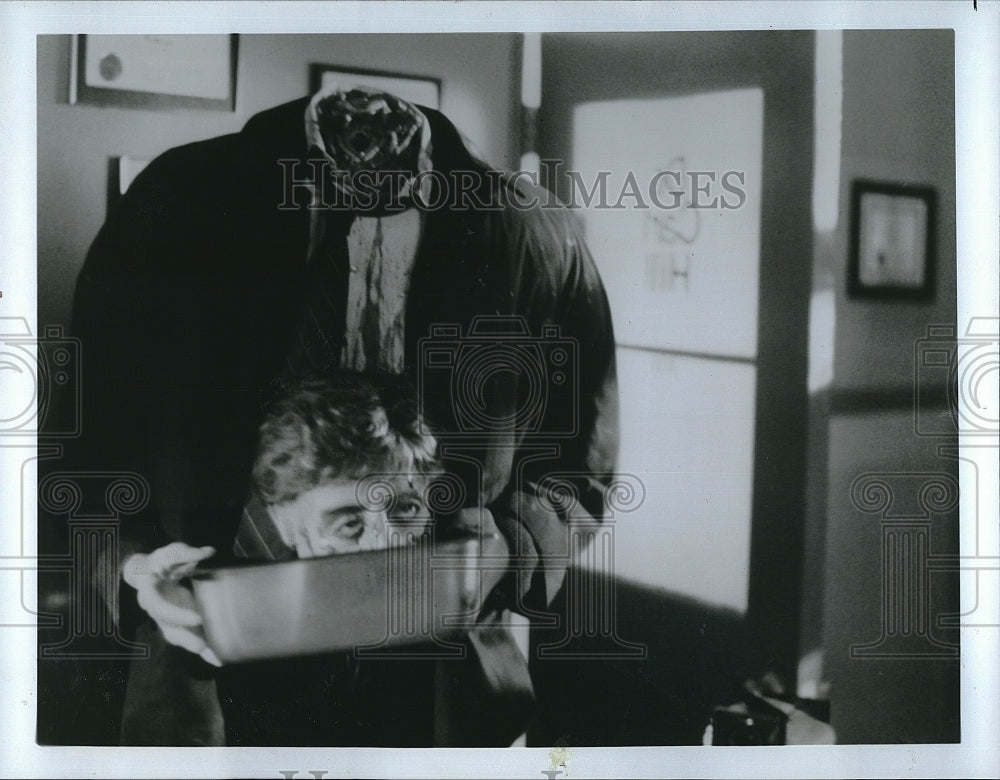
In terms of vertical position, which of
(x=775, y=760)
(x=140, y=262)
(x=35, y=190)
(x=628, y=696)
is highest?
(x=35, y=190)

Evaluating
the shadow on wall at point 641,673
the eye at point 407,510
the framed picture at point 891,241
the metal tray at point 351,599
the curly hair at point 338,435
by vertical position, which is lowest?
the shadow on wall at point 641,673

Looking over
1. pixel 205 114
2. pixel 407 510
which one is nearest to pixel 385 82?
pixel 205 114

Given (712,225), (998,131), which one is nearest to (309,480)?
(712,225)

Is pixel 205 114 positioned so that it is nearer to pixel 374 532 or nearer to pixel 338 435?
pixel 338 435

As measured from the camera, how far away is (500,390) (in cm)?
154

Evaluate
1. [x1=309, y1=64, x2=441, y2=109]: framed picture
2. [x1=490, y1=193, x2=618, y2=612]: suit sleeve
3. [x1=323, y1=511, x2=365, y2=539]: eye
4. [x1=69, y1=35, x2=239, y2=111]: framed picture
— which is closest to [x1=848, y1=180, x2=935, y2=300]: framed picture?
[x1=490, y1=193, x2=618, y2=612]: suit sleeve

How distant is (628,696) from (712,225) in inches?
38.3

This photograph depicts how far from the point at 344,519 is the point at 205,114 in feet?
2.80

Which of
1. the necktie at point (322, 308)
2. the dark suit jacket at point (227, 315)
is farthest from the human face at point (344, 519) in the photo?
the necktie at point (322, 308)

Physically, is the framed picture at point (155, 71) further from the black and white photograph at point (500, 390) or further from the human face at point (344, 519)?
the human face at point (344, 519)

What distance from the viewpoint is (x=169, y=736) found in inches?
61.3

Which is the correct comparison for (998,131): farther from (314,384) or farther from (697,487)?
(314,384)

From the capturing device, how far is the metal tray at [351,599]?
5.02 ft

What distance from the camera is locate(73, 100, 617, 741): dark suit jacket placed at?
1.53 meters
